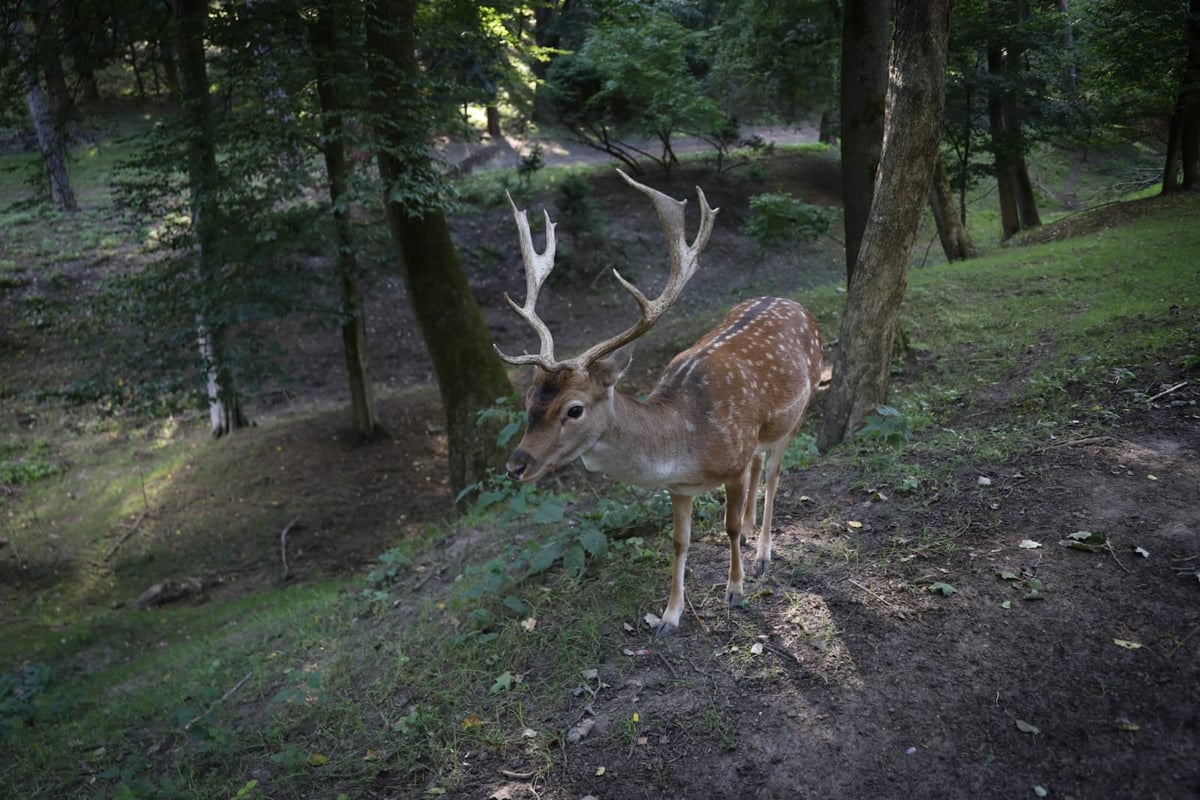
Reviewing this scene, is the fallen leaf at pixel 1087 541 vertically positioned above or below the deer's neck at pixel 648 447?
below

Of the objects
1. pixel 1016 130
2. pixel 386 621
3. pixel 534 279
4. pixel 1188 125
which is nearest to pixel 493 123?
pixel 1016 130

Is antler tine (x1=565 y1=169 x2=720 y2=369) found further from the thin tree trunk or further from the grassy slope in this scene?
the thin tree trunk

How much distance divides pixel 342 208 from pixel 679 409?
690cm

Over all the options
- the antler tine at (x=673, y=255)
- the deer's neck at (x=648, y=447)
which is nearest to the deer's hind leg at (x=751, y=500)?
the deer's neck at (x=648, y=447)

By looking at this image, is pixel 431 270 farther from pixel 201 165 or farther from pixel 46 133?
pixel 46 133

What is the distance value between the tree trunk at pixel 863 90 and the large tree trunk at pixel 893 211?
91.5 inches

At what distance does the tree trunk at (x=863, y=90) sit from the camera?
859 centimetres

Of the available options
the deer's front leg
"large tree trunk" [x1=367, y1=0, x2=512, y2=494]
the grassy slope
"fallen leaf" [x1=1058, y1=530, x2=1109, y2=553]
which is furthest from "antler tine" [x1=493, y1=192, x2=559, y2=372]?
"large tree trunk" [x1=367, y1=0, x2=512, y2=494]

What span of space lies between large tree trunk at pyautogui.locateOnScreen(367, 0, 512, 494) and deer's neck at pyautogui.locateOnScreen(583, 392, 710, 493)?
17.5 feet

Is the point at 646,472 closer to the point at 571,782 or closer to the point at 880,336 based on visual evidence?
the point at 571,782

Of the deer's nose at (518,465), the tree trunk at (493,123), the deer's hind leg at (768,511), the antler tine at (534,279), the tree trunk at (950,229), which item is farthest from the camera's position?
the tree trunk at (493,123)

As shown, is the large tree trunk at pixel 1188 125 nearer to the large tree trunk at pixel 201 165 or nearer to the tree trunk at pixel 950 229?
the tree trunk at pixel 950 229

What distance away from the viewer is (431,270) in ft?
31.7

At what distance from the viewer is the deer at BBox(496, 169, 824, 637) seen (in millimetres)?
3883
